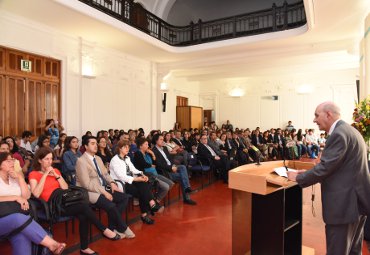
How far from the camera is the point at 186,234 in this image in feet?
11.4

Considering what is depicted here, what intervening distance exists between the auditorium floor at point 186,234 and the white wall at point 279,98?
9363mm

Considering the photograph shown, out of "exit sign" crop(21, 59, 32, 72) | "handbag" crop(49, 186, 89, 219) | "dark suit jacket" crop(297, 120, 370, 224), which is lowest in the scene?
"handbag" crop(49, 186, 89, 219)

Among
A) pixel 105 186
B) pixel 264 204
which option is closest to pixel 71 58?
pixel 105 186

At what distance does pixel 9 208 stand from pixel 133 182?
5.67ft

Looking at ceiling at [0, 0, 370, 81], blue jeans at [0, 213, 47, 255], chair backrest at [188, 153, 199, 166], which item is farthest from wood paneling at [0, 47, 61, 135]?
blue jeans at [0, 213, 47, 255]

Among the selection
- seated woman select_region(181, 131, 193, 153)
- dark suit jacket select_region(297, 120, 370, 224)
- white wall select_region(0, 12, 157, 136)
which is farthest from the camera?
seated woman select_region(181, 131, 193, 153)

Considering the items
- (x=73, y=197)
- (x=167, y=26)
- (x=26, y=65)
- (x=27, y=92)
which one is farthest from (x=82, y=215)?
(x=167, y=26)

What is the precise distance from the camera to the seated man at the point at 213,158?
20.0 feet

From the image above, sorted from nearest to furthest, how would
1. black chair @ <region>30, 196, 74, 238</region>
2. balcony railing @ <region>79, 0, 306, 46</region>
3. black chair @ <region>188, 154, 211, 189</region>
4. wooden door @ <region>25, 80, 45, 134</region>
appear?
1. black chair @ <region>30, 196, 74, 238</region>
2. black chair @ <region>188, 154, 211, 189</region>
3. wooden door @ <region>25, 80, 45, 134</region>
4. balcony railing @ <region>79, 0, 306, 46</region>

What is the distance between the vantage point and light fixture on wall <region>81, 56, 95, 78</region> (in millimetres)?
7719

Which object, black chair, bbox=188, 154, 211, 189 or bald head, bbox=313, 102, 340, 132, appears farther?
black chair, bbox=188, 154, 211, 189

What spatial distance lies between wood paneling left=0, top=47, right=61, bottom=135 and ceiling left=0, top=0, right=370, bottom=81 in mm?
981

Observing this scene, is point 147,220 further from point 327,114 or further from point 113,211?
point 327,114

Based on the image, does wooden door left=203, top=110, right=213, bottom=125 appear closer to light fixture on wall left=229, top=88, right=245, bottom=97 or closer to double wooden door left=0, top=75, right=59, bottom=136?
light fixture on wall left=229, top=88, right=245, bottom=97
